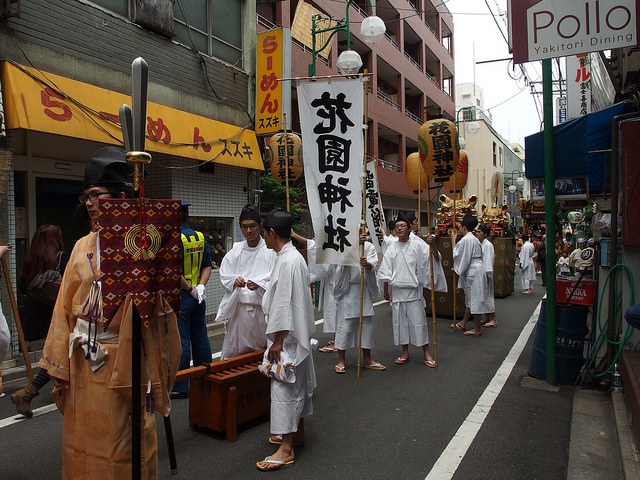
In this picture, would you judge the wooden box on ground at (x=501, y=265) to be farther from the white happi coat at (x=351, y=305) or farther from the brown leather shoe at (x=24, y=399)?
the brown leather shoe at (x=24, y=399)

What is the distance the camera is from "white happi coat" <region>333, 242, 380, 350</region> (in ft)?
21.0

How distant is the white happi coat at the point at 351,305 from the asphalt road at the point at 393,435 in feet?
1.45

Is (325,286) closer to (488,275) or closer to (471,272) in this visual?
(471,272)

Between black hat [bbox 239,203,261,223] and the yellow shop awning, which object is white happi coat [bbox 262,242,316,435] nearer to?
black hat [bbox 239,203,261,223]

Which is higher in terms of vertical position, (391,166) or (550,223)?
(391,166)

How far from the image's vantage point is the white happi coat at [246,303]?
4.83 metres

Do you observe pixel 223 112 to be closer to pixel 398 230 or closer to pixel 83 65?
pixel 83 65

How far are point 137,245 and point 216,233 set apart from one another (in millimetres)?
8549

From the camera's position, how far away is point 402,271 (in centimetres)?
696

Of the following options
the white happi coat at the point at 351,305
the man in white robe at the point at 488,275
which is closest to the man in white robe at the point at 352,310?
the white happi coat at the point at 351,305

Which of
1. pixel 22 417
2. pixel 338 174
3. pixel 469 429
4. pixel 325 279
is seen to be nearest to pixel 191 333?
pixel 22 417

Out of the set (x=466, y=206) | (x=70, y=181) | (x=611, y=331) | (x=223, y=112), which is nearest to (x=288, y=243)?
(x=611, y=331)

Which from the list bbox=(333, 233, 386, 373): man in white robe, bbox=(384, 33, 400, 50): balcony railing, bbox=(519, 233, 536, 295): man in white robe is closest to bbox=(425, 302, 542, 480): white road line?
bbox=(333, 233, 386, 373): man in white robe

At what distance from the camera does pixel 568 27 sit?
16.5 ft
